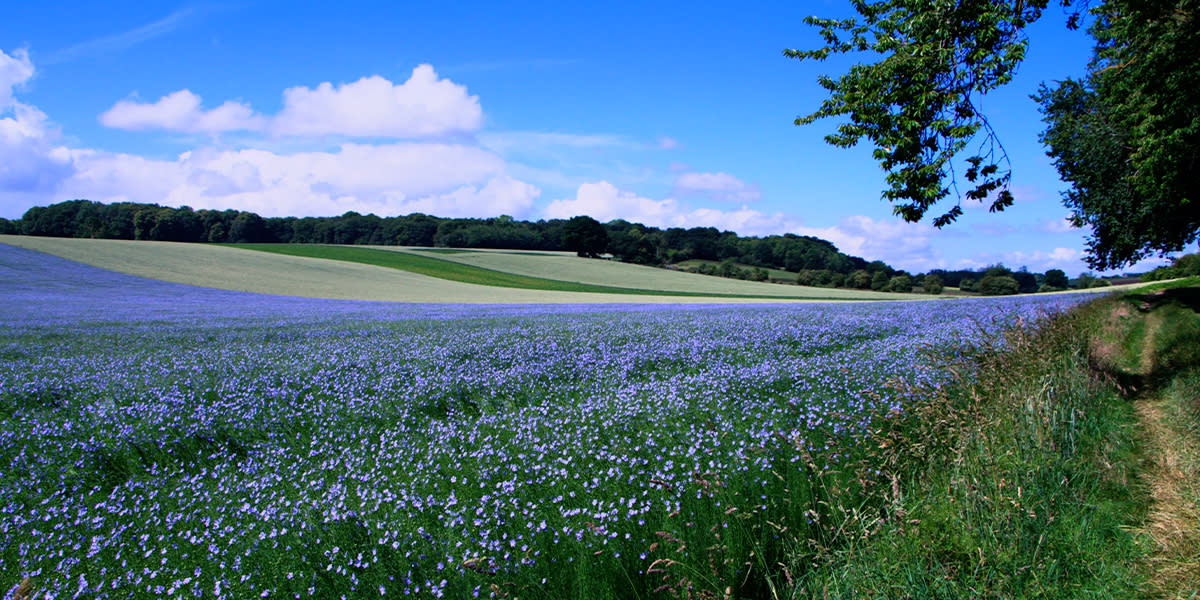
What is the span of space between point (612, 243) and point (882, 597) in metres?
92.0

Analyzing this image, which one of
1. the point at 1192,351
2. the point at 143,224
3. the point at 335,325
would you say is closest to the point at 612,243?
the point at 143,224

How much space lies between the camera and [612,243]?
9462 centimetres

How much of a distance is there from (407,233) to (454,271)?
43.4 meters

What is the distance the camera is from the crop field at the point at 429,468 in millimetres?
3705

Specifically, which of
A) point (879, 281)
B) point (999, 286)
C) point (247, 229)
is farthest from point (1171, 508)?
point (247, 229)

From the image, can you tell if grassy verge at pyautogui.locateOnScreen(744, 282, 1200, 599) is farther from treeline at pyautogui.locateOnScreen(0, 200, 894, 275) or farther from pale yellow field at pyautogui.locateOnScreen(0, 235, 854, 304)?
treeline at pyautogui.locateOnScreen(0, 200, 894, 275)

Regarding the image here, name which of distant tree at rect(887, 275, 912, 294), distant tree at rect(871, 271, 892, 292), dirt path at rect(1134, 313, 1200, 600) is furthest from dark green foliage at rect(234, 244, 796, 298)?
dirt path at rect(1134, 313, 1200, 600)

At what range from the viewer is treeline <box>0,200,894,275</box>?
7606 centimetres

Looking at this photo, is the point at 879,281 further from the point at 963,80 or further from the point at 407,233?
the point at 407,233

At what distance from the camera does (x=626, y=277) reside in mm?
64562

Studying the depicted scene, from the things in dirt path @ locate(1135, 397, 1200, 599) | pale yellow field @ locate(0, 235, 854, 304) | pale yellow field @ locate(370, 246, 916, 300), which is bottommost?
pale yellow field @ locate(0, 235, 854, 304)

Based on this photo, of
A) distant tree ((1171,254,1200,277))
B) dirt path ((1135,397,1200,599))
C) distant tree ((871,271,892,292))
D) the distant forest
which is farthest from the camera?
the distant forest

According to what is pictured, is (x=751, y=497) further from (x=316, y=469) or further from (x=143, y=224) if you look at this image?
(x=143, y=224)

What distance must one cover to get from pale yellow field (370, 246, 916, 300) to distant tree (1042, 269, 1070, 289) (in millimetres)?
21858
